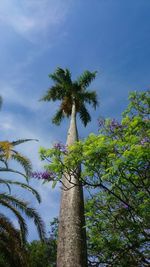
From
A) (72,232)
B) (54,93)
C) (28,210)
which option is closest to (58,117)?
(54,93)

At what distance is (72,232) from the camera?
8.25 m

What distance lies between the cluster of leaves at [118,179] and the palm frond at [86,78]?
6518 millimetres

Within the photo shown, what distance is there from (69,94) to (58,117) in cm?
152

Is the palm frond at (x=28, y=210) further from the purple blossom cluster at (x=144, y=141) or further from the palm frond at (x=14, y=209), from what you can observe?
the purple blossom cluster at (x=144, y=141)

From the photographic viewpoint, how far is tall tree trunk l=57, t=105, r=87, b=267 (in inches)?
302

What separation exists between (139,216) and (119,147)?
2394 millimetres

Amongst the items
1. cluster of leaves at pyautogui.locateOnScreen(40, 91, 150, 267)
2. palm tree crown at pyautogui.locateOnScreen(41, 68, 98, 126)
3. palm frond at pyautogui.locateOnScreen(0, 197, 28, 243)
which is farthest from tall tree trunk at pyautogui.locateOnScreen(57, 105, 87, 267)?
palm tree crown at pyautogui.locateOnScreen(41, 68, 98, 126)

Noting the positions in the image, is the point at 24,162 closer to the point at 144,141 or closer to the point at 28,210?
the point at 28,210

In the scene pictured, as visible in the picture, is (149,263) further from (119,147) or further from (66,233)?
(119,147)

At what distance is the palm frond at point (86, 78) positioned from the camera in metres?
17.0

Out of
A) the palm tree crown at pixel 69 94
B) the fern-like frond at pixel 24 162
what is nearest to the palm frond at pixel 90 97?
the palm tree crown at pixel 69 94

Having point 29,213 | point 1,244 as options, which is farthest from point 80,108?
point 1,244

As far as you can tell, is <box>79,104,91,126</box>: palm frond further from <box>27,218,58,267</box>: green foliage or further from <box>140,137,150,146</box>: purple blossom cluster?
<box>140,137,150,146</box>: purple blossom cluster

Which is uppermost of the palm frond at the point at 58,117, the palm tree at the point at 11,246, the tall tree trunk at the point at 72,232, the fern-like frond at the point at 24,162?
the palm frond at the point at 58,117
